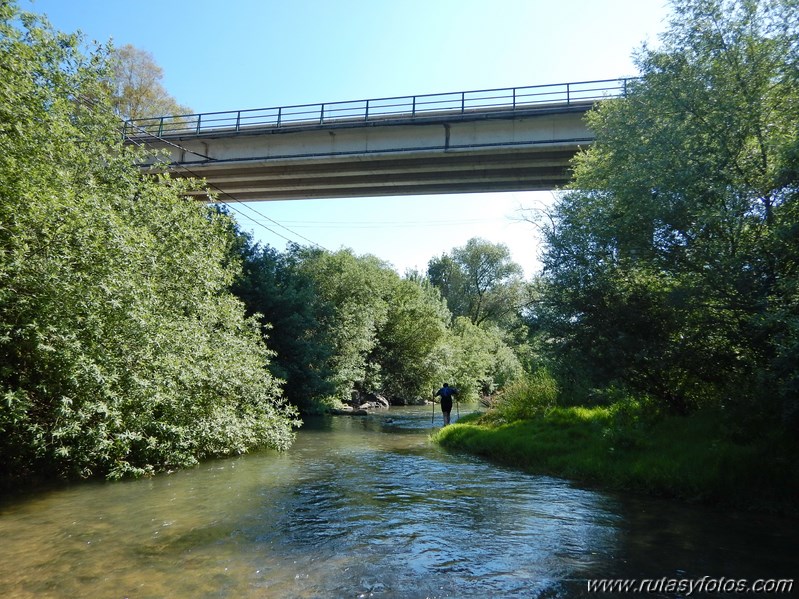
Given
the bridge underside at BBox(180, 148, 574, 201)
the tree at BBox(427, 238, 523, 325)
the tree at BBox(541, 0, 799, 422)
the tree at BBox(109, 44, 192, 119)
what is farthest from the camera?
the tree at BBox(427, 238, 523, 325)

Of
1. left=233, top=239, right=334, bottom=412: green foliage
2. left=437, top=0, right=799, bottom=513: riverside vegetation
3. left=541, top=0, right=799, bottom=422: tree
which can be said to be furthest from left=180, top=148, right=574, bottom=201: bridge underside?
left=541, top=0, right=799, bottom=422: tree

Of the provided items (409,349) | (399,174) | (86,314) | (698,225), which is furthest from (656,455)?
(409,349)

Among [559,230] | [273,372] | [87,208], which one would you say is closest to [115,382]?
[87,208]

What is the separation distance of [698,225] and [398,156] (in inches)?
736

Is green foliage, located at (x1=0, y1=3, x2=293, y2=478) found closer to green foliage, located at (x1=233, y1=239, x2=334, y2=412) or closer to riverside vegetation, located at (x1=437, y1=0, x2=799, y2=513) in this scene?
riverside vegetation, located at (x1=437, y1=0, x2=799, y2=513)

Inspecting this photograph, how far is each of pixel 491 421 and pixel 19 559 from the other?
15671mm

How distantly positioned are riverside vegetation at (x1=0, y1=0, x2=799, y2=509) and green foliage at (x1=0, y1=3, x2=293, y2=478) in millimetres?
49

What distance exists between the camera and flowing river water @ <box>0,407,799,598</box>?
6.07 m

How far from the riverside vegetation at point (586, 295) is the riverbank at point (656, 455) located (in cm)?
5

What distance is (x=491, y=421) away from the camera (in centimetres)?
1978

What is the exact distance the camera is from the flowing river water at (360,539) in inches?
239

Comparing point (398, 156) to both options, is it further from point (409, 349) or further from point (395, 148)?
point (409, 349)

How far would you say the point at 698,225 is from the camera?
34.0ft

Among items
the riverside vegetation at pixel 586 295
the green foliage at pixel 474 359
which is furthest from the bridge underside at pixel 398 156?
Result: the green foliage at pixel 474 359
